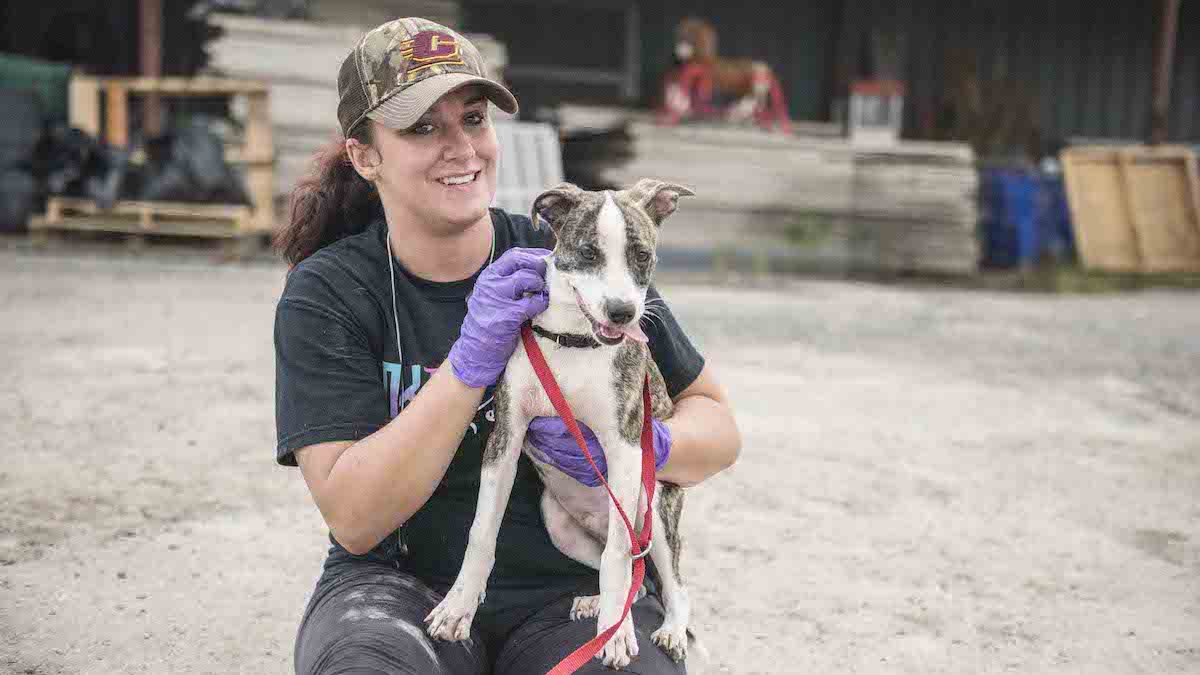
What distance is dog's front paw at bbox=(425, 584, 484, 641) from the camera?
7.64 ft

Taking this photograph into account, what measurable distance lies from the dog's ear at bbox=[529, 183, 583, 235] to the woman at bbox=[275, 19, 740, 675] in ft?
0.33

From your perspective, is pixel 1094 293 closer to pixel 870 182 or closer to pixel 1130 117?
pixel 870 182

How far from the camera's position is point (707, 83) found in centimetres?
1195

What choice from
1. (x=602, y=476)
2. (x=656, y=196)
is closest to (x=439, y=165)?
(x=656, y=196)

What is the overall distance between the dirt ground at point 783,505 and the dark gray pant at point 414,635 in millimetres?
806

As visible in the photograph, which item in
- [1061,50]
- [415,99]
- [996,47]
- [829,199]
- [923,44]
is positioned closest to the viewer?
[415,99]

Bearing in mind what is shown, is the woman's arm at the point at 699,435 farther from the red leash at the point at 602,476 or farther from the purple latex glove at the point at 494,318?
the purple latex glove at the point at 494,318

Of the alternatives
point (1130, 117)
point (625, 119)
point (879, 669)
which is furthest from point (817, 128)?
point (879, 669)

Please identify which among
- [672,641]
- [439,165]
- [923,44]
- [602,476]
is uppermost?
[923,44]

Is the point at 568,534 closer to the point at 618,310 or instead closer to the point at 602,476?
the point at 602,476

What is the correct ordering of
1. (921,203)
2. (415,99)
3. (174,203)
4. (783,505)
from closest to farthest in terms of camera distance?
(415,99)
(783,505)
(174,203)
(921,203)

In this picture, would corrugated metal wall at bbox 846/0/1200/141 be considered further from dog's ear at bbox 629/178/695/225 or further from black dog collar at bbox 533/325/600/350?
black dog collar at bbox 533/325/600/350

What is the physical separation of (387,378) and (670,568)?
849 mm

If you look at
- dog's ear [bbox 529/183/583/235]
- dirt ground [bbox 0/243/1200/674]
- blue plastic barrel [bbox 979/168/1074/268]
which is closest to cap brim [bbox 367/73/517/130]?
dog's ear [bbox 529/183/583/235]
